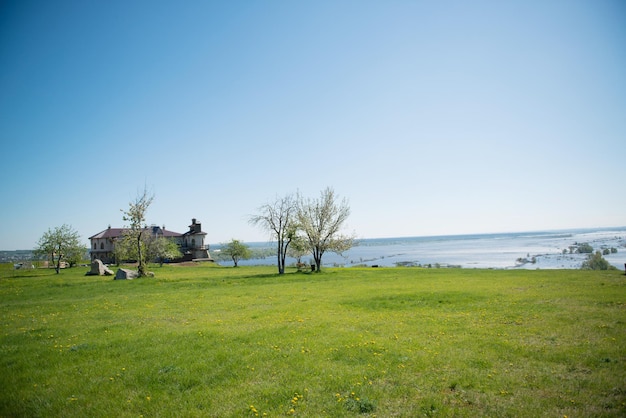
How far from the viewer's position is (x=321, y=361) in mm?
10383

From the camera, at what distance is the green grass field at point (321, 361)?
7.85 meters

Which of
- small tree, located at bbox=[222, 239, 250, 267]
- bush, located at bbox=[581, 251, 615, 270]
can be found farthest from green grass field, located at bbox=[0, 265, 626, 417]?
small tree, located at bbox=[222, 239, 250, 267]

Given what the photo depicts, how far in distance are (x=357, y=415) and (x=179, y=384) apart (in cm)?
512

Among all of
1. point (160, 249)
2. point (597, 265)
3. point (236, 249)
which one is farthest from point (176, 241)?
point (597, 265)

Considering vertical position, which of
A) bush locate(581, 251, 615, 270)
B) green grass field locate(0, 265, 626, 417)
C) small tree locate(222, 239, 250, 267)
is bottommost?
bush locate(581, 251, 615, 270)

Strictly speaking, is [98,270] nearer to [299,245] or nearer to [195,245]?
[299,245]

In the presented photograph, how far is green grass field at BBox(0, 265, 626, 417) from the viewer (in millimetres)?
7852

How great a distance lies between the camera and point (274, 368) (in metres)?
9.95

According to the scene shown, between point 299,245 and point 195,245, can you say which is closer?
point 299,245

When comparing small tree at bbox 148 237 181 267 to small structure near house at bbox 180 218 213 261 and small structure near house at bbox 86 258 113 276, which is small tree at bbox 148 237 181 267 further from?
small structure near house at bbox 180 218 213 261

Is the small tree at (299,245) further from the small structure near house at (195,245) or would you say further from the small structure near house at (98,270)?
the small structure near house at (195,245)

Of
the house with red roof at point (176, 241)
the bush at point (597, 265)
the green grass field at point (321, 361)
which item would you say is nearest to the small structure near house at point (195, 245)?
the house with red roof at point (176, 241)

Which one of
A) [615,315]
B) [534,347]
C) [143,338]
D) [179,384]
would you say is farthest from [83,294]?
[615,315]

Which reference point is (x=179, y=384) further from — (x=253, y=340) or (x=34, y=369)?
(x=34, y=369)
